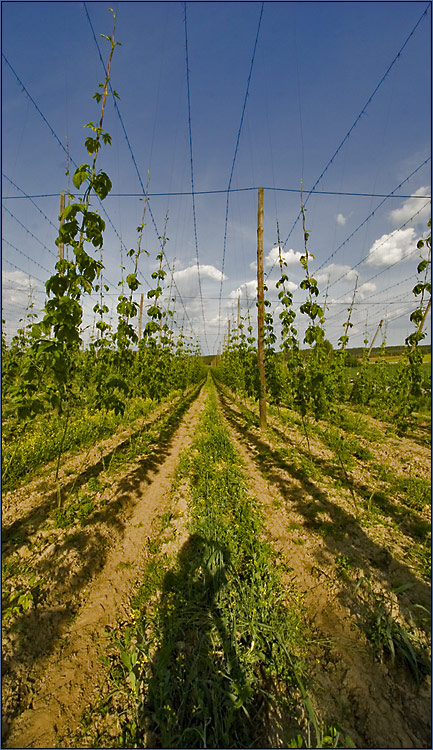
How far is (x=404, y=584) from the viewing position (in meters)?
3.17

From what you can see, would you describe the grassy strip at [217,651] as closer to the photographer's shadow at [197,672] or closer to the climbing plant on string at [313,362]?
the photographer's shadow at [197,672]

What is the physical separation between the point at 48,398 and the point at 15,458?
3986mm

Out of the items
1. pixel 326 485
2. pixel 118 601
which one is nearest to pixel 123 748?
pixel 118 601

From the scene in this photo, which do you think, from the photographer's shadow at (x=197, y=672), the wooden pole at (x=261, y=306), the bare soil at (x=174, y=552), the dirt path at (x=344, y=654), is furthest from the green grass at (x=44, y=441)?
the wooden pole at (x=261, y=306)

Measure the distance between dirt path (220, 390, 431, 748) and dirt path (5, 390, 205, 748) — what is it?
74.9 inches

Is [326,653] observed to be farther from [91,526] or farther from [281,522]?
[91,526]

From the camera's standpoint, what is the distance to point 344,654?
8.08 feet

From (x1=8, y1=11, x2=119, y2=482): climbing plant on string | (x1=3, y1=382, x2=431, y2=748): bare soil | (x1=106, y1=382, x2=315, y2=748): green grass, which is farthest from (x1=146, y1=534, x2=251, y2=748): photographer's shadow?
(x1=8, y1=11, x2=119, y2=482): climbing plant on string

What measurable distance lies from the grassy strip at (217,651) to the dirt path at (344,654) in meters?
0.20

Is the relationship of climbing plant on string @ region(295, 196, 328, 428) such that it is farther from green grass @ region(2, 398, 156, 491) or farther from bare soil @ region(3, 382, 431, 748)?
green grass @ region(2, 398, 156, 491)

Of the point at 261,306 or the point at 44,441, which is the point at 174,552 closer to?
the point at 44,441

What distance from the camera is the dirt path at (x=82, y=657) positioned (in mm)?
2023

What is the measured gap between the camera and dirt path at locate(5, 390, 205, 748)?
2.02 meters

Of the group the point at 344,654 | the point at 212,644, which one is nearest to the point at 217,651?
the point at 212,644
